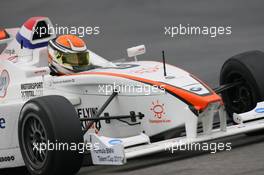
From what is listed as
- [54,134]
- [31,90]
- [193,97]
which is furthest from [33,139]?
[193,97]

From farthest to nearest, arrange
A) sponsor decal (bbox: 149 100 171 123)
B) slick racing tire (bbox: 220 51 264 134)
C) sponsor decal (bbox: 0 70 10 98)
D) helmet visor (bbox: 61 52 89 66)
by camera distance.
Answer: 1. sponsor decal (bbox: 0 70 10 98)
2. helmet visor (bbox: 61 52 89 66)
3. slick racing tire (bbox: 220 51 264 134)
4. sponsor decal (bbox: 149 100 171 123)

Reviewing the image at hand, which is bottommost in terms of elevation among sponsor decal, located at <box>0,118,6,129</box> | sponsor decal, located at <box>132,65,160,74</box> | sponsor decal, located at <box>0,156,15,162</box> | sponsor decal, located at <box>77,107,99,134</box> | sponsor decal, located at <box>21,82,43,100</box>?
sponsor decal, located at <box>0,156,15,162</box>

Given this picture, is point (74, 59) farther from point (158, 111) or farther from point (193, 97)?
point (193, 97)

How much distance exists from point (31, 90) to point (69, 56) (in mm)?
630

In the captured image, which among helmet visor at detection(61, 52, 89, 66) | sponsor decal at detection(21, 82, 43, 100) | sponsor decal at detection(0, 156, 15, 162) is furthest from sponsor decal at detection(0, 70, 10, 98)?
sponsor decal at detection(0, 156, 15, 162)

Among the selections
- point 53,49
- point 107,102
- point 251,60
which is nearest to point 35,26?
point 53,49

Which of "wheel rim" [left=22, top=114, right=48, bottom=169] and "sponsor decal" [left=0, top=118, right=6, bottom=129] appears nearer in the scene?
"wheel rim" [left=22, top=114, right=48, bottom=169]

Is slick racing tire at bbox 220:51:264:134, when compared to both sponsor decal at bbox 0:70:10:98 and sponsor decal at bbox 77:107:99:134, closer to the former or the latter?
sponsor decal at bbox 77:107:99:134

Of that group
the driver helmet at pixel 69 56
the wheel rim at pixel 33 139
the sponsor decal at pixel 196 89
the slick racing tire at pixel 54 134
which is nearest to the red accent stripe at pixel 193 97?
the sponsor decal at pixel 196 89

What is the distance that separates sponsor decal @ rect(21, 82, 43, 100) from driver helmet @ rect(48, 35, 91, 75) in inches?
12.0

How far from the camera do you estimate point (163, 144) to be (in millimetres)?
8359

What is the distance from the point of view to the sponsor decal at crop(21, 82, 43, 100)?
978cm

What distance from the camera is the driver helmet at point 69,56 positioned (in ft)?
32.3

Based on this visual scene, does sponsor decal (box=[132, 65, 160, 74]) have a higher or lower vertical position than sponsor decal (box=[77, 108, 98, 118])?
higher
